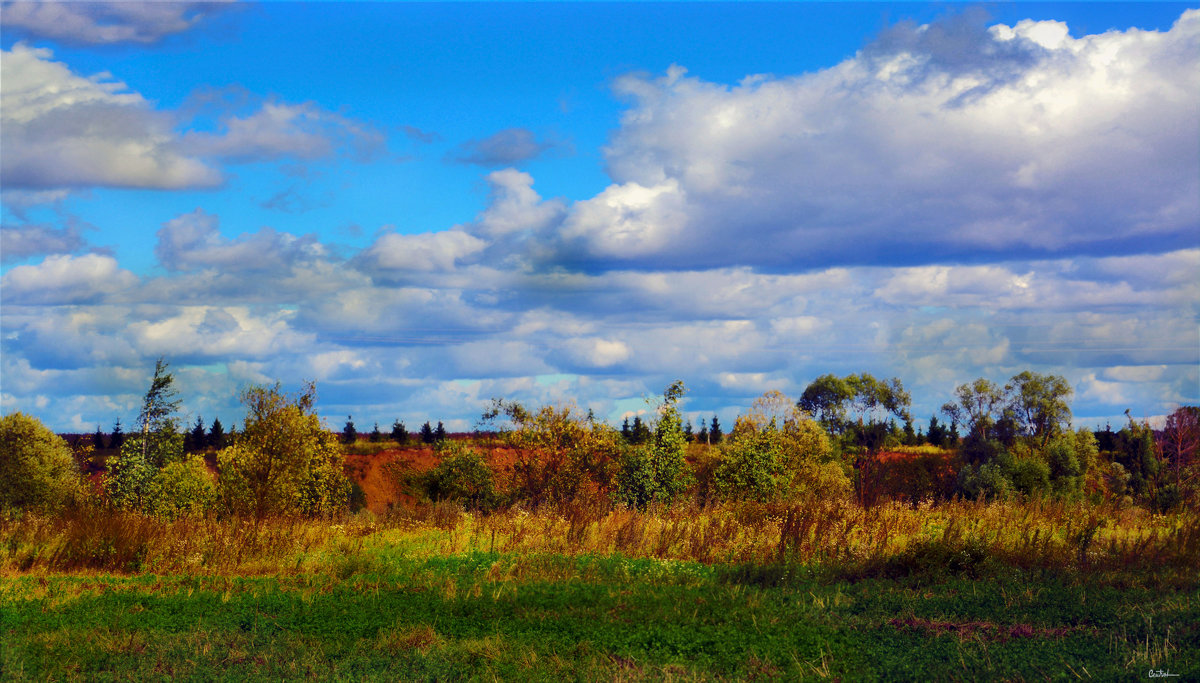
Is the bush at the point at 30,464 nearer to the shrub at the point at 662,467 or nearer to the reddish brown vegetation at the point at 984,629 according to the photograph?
the shrub at the point at 662,467

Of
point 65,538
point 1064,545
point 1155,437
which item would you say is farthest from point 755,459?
point 1155,437

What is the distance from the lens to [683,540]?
12156 mm

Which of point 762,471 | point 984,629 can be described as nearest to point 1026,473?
point 762,471

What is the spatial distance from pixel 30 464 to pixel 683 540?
28787mm

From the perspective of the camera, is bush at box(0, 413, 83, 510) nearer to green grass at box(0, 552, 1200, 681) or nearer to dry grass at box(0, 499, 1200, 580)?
dry grass at box(0, 499, 1200, 580)

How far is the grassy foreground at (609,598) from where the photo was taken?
6852 mm

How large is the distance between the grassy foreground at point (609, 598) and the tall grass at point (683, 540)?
4 centimetres

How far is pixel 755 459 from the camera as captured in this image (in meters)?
20.1

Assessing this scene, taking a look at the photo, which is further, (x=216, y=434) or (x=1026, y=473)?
(x=216, y=434)

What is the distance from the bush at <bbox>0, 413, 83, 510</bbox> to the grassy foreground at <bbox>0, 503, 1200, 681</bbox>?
2051cm

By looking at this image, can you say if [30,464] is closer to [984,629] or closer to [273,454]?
[273,454]

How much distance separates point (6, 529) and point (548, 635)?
10.1 metres

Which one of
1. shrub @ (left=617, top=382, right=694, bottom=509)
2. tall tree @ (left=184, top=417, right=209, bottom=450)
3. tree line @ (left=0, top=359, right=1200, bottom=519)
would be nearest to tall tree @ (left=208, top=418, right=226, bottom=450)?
tall tree @ (left=184, top=417, right=209, bottom=450)

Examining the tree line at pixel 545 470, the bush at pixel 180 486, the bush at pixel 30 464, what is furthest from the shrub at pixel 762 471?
the bush at pixel 30 464
